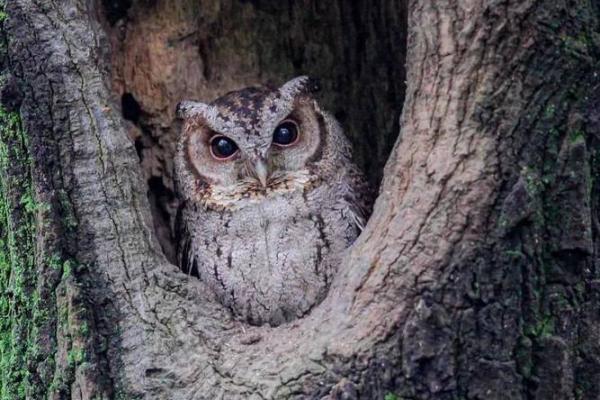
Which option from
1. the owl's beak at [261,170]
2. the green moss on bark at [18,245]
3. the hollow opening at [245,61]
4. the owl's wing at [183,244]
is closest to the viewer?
the green moss on bark at [18,245]

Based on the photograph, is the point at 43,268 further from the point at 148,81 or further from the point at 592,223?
the point at 592,223

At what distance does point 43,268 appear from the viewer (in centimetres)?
251

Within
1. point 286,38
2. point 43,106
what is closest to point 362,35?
point 286,38

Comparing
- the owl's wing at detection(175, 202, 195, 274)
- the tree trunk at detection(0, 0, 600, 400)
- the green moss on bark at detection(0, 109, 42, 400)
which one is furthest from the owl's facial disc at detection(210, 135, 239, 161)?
the green moss on bark at detection(0, 109, 42, 400)

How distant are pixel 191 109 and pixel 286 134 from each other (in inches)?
14.8

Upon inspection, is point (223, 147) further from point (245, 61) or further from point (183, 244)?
point (245, 61)

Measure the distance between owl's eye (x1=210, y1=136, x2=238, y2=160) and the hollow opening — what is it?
52 cm

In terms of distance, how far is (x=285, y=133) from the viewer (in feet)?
10.0

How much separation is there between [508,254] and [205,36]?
191cm

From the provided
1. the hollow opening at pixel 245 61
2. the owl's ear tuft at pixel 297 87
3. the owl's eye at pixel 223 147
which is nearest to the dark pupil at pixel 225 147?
the owl's eye at pixel 223 147

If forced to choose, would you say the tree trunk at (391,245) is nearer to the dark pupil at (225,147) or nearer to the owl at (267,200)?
the owl at (267,200)

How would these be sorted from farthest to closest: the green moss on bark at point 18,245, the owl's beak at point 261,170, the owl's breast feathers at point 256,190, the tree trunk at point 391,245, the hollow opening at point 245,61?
the hollow opening at point 245,61 → the owl's breast feathers at point 256,190 → the owl's beak at point 261,170 → the green moss on bark at point 18,245 → the tree trunk at point 391,245

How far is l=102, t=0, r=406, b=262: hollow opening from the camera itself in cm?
352

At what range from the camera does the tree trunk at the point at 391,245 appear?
87.0 inches
